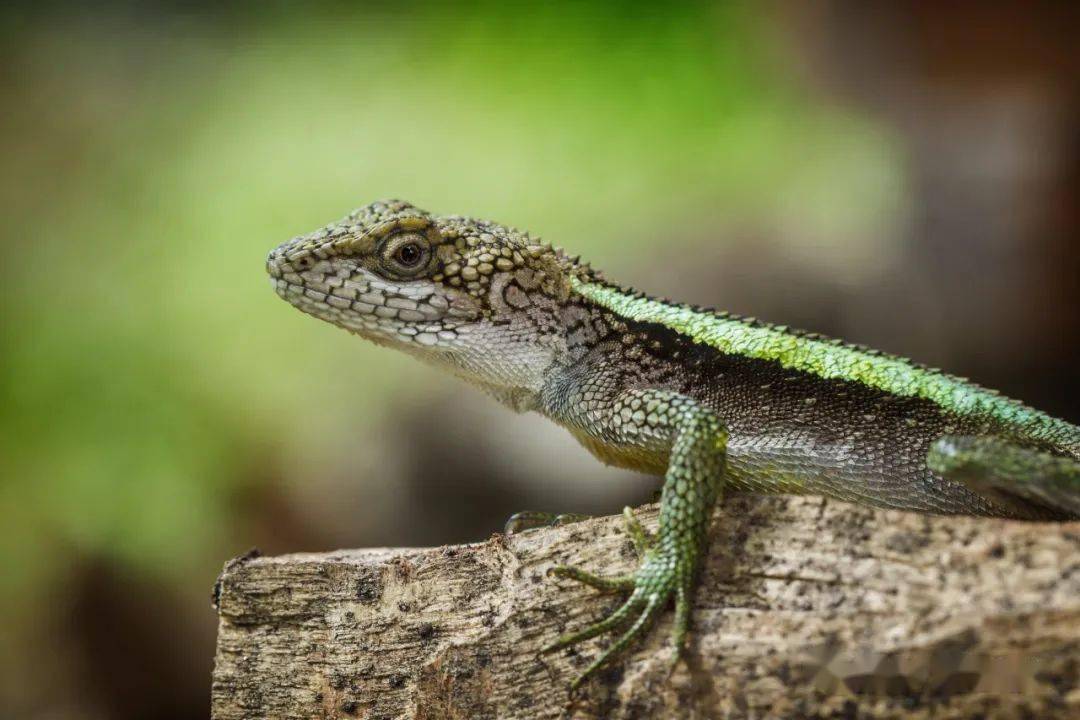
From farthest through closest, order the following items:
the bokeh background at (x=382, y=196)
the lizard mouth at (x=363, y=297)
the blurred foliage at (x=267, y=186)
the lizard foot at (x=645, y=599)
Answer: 1. the blurred foliage at (x=267, y=186)
2. the bokeh background at (x=382, y=196)
3. the lizard mouth at (x=363, y=297)
4. the lizard foot at (x=645, y=599)

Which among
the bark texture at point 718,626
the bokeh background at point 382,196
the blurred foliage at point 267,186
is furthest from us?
the blurred foliage at point 267,186

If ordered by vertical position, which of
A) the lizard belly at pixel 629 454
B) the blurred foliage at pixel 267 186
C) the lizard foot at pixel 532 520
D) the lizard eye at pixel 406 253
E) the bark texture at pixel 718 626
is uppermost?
the blurred foliage at pixel 267 186

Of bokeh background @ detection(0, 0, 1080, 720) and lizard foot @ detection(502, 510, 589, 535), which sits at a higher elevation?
bokeh background @ detection(0, 0, 1080, 720)

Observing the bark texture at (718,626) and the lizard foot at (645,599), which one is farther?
the lizard foot at (645,599)

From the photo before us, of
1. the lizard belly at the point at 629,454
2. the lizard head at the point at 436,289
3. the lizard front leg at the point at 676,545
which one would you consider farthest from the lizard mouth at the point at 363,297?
the lizard front leg at the point at 676,545

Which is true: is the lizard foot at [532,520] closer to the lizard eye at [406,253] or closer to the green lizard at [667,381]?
the green lizard at [667,381]

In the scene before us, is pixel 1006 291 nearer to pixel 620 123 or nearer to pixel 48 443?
pixel 620 123

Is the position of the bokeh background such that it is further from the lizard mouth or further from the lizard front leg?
the lizard front leg

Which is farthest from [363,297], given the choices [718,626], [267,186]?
[267,186]

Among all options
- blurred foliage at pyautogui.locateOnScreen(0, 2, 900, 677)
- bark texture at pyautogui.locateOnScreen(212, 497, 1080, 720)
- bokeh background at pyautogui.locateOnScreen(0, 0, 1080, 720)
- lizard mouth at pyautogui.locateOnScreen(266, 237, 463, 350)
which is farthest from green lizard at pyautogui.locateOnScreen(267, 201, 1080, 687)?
blurred foliage at pyautogui.locateOnScreen(0, 2, 900, 677)
